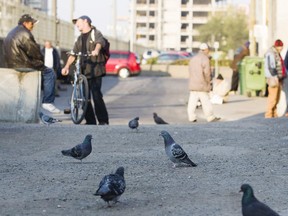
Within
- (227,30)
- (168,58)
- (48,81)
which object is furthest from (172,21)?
(48,81)

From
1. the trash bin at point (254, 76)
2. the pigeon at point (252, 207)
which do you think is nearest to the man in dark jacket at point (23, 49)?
the pigeon at point (252, 207)

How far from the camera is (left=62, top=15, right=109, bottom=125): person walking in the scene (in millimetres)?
17312

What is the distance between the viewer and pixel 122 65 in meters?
61.3

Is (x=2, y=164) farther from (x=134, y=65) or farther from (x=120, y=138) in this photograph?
(x=134, y=65)

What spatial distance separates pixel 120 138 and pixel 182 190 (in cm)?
502

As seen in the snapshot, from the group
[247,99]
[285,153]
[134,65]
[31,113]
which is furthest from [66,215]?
[134,65]

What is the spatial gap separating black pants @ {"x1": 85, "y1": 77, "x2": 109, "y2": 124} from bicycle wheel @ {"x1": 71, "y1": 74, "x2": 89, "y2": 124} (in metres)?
0.15

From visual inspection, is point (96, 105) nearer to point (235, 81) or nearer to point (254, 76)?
point (254, 76)

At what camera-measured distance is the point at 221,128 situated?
16750mm

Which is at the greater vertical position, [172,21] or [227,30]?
[172,21]

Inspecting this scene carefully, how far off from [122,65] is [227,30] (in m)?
59.1

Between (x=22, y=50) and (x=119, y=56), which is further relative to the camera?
(x=119, y=56)

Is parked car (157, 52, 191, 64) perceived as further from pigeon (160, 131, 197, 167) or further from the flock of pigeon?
pigeon (160, 131, 197, 167)

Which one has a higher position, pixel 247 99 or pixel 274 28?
pixel 274 28
